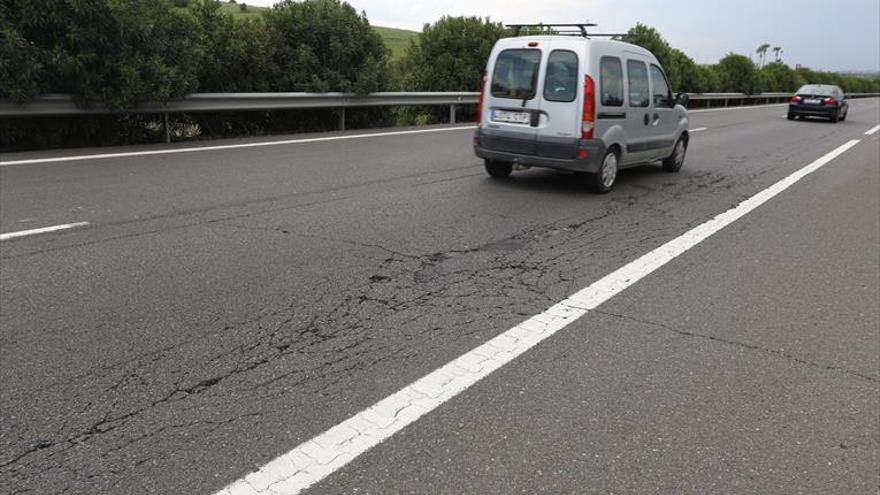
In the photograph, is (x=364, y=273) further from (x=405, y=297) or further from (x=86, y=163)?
(x=86, y=163)

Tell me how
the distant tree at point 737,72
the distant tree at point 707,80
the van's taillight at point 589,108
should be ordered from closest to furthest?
the van's taillight at point 589,108, the distant tree at point 707,80, the distant tree at point 737,72

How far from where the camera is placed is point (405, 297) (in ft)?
15.3

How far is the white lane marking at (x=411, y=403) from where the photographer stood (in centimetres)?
261

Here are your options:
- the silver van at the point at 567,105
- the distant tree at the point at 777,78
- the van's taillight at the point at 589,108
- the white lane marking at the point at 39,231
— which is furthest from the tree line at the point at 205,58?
the distant tree at the point at 777,78

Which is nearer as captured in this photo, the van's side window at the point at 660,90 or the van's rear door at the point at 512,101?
the van's rear door at the point at 512,101

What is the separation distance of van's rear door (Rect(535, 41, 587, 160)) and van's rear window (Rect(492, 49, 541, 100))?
A: 0.15 m

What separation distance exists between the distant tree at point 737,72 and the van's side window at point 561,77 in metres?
41.2

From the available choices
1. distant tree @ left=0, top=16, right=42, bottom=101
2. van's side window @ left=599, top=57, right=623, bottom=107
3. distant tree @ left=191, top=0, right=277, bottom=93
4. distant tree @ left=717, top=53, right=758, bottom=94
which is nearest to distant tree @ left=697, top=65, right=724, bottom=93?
distant tree @ left=717, top=53, right=758, bottom=94

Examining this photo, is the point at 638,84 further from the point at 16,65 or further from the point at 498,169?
the point at 16,65

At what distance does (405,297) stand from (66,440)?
2.32 metres

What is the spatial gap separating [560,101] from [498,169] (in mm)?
1558

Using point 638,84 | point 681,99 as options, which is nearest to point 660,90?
point 638,84

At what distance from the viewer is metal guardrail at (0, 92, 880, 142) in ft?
32.0

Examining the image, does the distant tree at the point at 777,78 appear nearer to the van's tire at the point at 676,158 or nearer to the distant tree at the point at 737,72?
the distant tree at the point at 737,72
